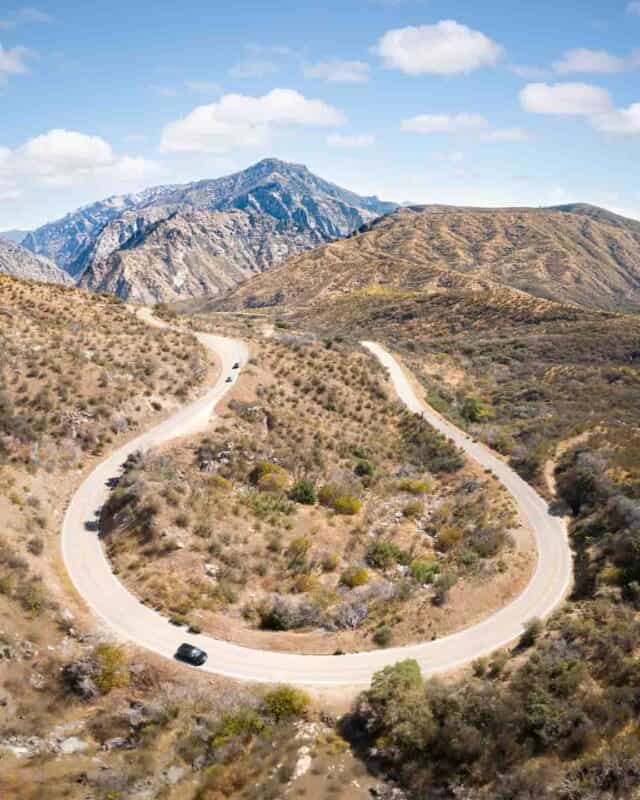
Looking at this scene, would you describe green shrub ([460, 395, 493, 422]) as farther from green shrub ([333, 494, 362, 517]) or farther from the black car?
the black car

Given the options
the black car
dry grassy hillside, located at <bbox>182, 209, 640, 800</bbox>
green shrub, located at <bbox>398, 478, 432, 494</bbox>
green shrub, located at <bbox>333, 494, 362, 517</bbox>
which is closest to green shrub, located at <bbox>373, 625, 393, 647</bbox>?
dry grassy hillside, located at <bbox>182, 209, 640, 800</bbox>

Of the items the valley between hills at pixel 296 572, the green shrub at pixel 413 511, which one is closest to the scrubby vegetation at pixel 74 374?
the valley between hills at pixel 296 572

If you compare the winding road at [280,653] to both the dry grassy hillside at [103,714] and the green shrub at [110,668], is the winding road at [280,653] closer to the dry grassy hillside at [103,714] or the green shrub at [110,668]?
the dry grassy hillside at [103,714]

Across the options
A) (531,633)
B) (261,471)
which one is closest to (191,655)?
(531,633)

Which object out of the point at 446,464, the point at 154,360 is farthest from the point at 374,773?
the point at 154,360

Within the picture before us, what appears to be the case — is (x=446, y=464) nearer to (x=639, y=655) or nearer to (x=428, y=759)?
(x=639, y=655)

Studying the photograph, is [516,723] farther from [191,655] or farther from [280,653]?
[191,655]
